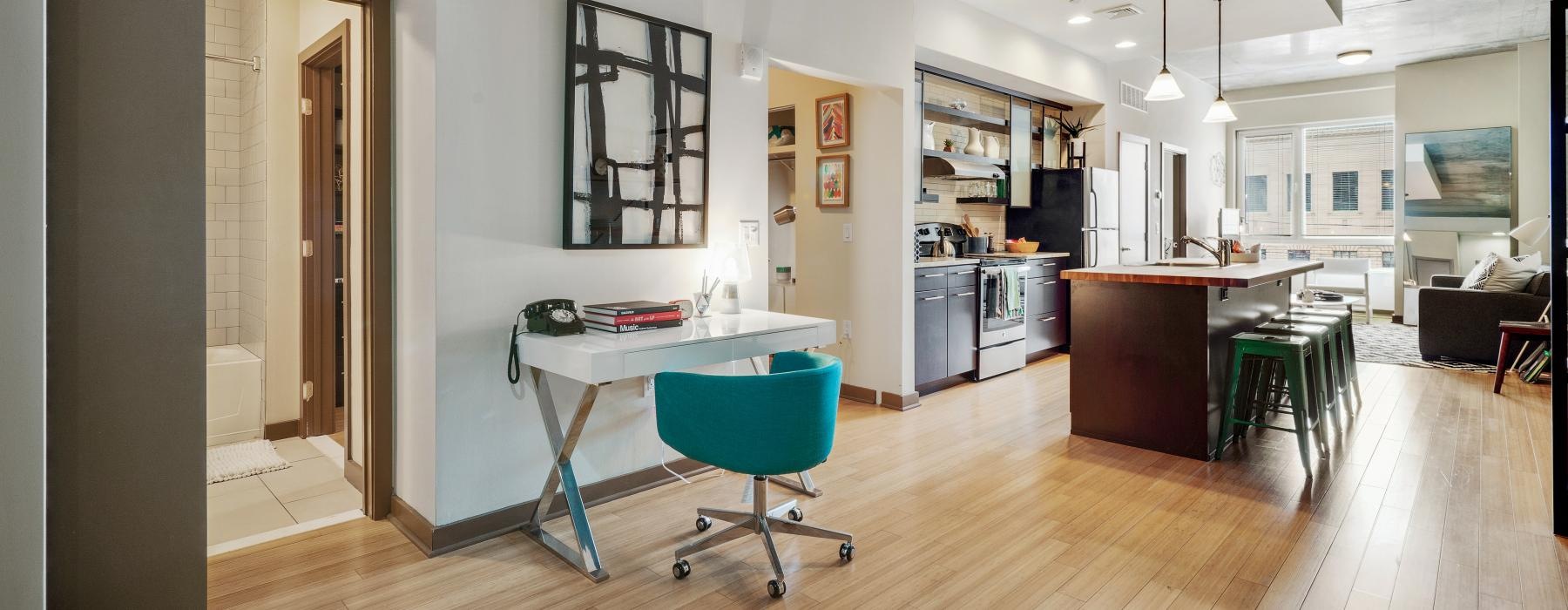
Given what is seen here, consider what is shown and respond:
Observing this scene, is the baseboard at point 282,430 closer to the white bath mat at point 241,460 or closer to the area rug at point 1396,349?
the white bath mat at point 241,460

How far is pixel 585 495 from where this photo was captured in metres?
3.16

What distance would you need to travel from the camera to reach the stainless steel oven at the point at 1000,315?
562 cm

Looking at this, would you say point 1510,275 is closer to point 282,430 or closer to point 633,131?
point 633,131

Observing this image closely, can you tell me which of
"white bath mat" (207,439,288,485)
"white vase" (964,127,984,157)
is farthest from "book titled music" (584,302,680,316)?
"white vase" (964,127,984,157)

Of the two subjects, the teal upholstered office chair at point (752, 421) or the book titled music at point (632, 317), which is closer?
the teal upholstered office chair at point (752, 421)

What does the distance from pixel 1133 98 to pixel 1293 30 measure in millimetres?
1639

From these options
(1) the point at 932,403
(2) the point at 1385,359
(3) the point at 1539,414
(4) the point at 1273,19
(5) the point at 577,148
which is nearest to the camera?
(5) the point at 577,148

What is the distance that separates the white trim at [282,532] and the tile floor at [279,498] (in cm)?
4

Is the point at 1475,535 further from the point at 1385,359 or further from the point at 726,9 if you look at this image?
the point at 1385,359

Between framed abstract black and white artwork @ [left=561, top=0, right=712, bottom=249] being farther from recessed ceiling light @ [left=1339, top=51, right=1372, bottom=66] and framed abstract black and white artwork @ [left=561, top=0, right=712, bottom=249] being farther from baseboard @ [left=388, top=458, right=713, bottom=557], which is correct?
recessed ceiling light @ [left=1339, top=51, right=1372, bottom=66]

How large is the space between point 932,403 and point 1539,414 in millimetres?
3354

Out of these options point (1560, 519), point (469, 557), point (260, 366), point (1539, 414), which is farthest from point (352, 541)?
point (1539, 414)

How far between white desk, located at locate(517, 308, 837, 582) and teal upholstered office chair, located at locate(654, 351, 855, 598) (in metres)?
0.15

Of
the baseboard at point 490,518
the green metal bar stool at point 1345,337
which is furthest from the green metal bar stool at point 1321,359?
the baseboard at point 490,518
